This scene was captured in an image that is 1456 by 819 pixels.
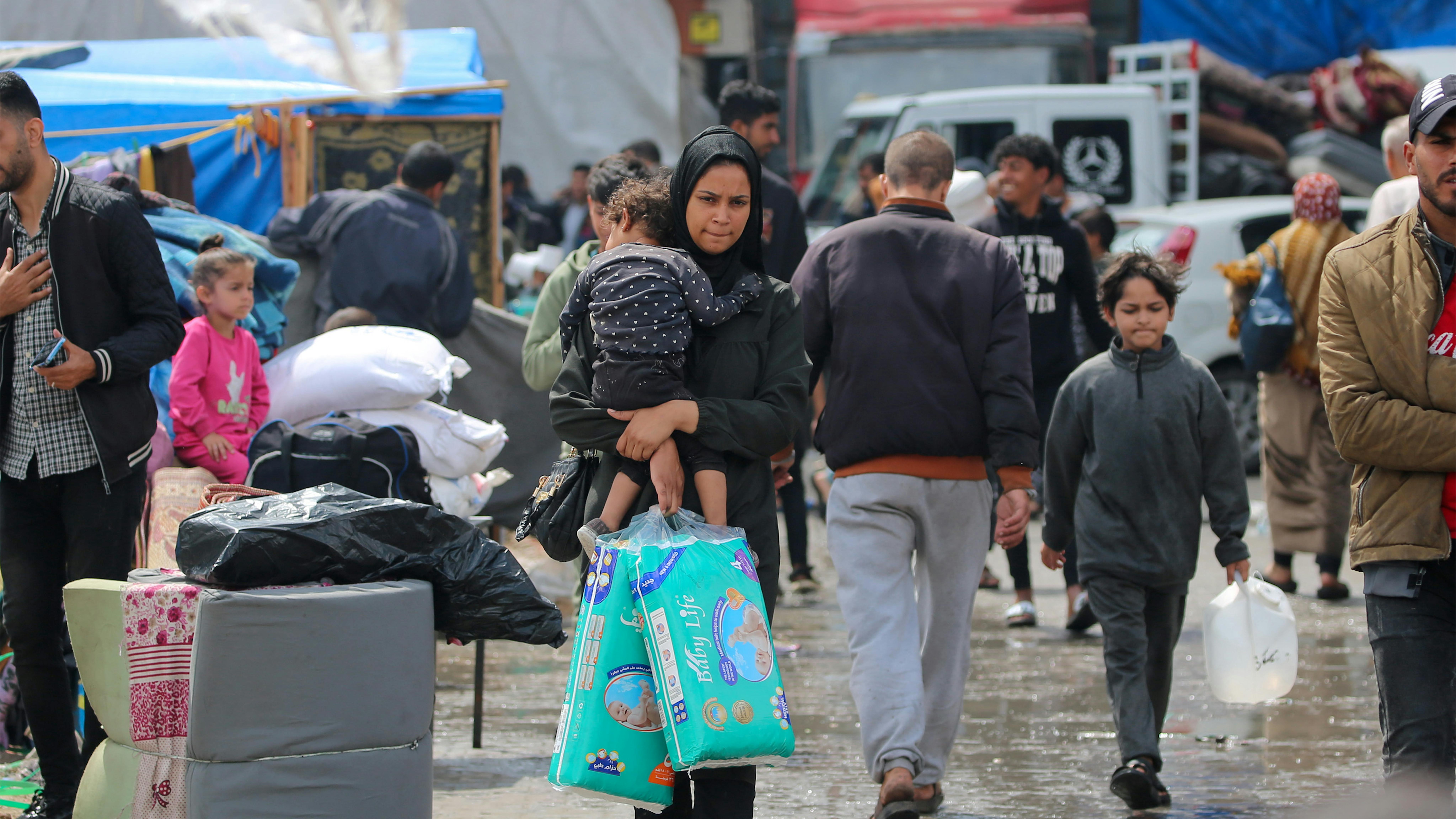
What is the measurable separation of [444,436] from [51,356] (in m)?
1.59

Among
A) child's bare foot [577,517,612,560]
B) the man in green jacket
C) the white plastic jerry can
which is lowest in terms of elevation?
the white plastic jerry can

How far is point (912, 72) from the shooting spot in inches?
585

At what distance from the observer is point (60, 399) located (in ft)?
14.0

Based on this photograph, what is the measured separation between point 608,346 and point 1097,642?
13.6ft

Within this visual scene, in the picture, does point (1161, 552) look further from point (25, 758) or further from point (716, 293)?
point (25, 758)

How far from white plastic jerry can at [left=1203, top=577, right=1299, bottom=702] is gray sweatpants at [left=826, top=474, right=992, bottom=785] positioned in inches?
31.9

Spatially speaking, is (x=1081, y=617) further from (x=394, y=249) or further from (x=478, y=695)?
(x=394, y=249)

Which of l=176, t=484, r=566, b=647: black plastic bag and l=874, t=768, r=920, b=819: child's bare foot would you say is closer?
l=176, t=484, r=566, b=647: black plastic bag

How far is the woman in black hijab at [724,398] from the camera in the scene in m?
3.49

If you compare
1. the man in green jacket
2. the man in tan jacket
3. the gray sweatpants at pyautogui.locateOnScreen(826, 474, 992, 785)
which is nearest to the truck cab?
the man in green jacket

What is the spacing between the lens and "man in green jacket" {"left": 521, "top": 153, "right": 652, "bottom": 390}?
224 inches

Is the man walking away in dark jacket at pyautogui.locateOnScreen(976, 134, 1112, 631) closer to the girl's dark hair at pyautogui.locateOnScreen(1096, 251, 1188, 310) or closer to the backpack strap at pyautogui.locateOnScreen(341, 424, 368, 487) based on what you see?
the girl's dark hair at pyautogui.locateOnScreen(1096, 251, 1188, 310)

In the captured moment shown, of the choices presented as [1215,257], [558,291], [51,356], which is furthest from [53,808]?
[1215,257]

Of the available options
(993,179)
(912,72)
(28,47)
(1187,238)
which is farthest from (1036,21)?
(28,47)
